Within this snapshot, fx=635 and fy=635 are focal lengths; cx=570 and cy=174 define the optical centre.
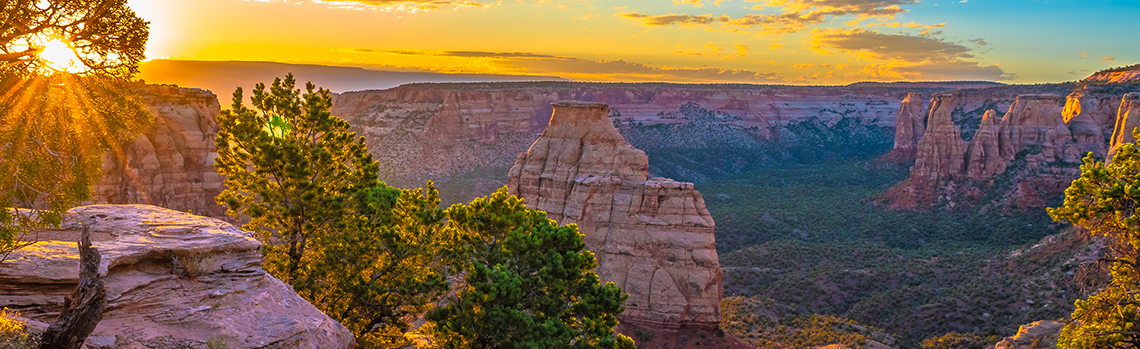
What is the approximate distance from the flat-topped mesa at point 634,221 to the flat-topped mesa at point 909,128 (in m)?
89.5

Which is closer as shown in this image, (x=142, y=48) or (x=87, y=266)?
(x=87, y=266)

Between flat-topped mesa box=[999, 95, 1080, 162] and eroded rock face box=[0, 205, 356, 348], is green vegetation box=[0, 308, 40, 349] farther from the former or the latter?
flat-topped mesa box=[999, 95, 1080, 162]

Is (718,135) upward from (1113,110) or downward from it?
downward

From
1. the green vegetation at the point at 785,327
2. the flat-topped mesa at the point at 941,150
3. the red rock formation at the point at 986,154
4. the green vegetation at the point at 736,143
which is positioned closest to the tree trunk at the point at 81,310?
the green vegetation at the point at 785,327

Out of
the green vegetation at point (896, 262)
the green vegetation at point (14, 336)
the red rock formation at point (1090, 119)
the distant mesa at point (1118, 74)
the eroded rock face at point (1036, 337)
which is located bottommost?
the green vegetation at point (896, 262)

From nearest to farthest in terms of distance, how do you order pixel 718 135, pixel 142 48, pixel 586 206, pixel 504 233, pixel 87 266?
pixel 87 266
pixel 142 48
pixel 504 233
pixel 586 206
pixel 718 135

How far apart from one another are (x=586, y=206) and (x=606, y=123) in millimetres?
7371

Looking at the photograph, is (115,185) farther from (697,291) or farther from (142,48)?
(697,291)

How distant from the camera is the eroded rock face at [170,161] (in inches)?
1390

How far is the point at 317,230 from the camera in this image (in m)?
20.9

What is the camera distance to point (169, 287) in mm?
12922

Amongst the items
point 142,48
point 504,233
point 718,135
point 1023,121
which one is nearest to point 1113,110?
point 1023,121

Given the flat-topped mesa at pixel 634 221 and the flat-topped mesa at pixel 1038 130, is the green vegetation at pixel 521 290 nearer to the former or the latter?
the flat-topped mesa at pixel 634 221

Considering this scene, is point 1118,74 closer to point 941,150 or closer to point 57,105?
point 941,150
